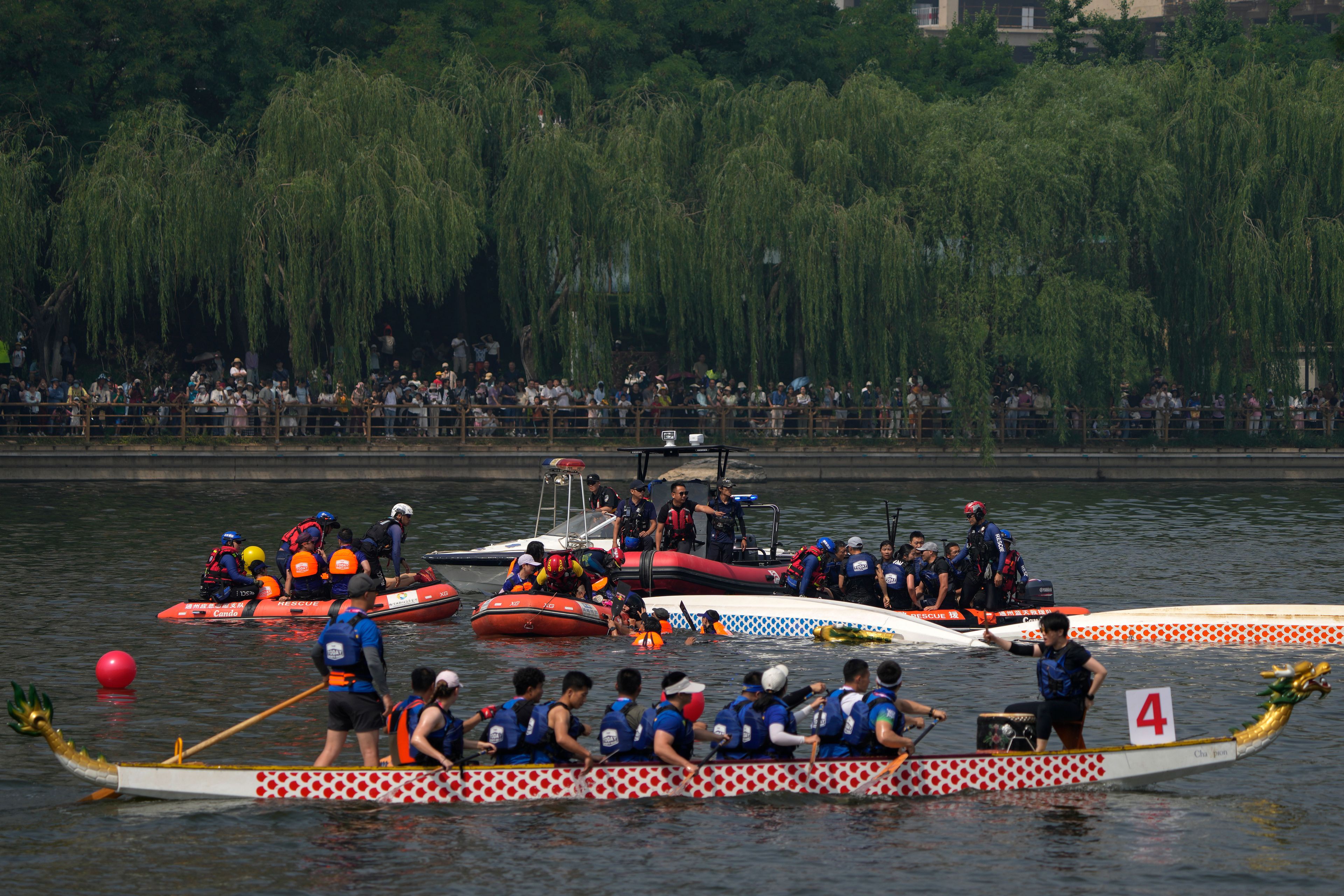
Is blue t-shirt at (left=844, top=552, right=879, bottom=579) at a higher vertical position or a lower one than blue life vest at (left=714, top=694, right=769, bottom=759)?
higher

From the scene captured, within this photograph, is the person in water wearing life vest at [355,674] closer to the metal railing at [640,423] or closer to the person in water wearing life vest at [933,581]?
the person in water wearing life vest at [933,581]

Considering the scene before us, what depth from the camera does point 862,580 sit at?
23156 millimetres

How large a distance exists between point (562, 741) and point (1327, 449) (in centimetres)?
3763

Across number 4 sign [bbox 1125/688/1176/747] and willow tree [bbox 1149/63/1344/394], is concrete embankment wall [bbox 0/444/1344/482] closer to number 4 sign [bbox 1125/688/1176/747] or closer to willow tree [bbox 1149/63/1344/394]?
willow tree [bbox 1149/63/1344/394]

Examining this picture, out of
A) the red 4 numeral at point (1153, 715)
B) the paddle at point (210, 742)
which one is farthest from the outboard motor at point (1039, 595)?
the paddle at point (210, 742)

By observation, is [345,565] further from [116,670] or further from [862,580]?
[862,580]

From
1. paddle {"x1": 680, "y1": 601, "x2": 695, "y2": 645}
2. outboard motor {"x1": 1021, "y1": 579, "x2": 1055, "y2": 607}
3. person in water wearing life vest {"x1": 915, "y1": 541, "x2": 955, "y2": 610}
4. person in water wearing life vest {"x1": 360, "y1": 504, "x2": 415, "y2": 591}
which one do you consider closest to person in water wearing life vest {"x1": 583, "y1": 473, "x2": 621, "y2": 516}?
person in water wearing life vest {"x1": 360, "y1": 504, "x2": 415, "y2": 591}

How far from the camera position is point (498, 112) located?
153ft

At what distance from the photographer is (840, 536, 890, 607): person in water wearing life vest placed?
23.1m

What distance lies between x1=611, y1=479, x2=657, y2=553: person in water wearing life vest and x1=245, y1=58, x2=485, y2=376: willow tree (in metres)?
20.2

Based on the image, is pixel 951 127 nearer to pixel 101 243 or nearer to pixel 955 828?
pixel 101 243

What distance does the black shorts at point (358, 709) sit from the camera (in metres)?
13.9

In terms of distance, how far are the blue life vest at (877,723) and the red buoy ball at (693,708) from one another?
4.60 ft

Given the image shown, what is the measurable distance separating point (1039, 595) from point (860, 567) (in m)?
2.51
